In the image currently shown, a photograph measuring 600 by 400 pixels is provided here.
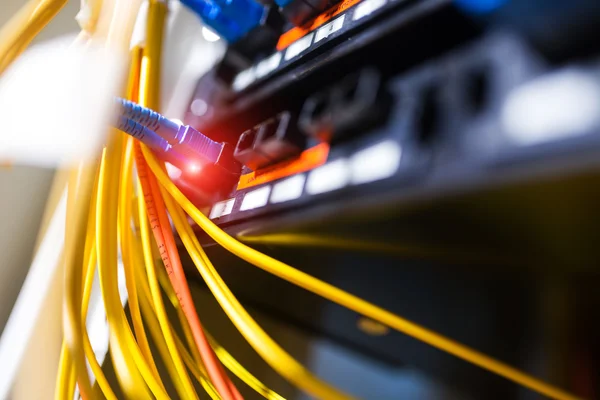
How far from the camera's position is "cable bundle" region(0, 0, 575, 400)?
0.98 feet

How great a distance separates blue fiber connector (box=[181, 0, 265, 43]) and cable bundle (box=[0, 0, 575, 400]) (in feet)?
0.25

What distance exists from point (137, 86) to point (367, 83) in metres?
0.30

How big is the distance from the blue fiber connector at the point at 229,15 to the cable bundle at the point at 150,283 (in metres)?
0.08

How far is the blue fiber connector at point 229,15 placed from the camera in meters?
0.44

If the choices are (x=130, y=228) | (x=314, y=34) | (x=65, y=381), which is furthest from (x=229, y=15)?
(x=65, y=381)

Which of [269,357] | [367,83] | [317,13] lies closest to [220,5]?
[317,13]

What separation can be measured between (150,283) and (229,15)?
0.86 feet

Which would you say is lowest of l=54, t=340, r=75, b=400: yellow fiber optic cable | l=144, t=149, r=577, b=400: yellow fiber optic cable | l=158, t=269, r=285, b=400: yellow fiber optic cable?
l=54, t=340, r=75, b=400: yellow fiber optic cable

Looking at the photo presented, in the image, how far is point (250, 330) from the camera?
0.96ft

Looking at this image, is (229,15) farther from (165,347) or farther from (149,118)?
(165,347)

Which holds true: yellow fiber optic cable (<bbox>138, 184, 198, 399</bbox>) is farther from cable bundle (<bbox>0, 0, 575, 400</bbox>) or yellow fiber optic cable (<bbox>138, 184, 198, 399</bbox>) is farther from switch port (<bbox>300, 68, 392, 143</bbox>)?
switch port (<bbox>300, 68, 392, 143</bbox>)

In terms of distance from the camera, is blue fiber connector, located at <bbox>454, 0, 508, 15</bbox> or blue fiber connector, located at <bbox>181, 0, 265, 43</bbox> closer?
blue fiber connector, located at <bbox>454, 0, 508, 15</bbox>

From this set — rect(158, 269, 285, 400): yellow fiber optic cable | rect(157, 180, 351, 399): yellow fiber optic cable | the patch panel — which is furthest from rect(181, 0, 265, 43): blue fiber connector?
rect(158, 269, 285, 400): yellow fiber optic cable

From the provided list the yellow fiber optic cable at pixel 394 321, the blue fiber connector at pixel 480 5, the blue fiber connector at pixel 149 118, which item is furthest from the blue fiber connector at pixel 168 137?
the blue fiber connector at pixel 480 5
